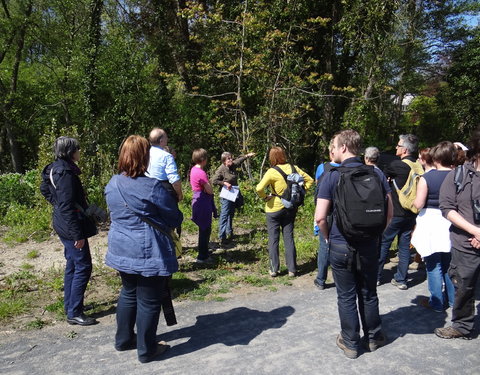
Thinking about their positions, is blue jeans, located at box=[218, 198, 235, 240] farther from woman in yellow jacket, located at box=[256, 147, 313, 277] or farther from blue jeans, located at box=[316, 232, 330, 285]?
blue jeans, located at box=[316, 232, 330, 285]

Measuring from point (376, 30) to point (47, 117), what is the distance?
53.9ft

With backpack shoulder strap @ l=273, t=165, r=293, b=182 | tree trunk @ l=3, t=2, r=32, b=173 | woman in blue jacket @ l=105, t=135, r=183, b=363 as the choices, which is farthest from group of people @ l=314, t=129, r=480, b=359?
tree trunk @ l=3, t=2, r=32, b=173

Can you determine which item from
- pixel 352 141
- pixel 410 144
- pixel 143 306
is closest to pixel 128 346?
pixel 143 306

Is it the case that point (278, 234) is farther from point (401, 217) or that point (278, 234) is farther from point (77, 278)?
point (77, 278)

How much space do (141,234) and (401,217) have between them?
11.4 ft

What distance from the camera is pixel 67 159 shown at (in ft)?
13.4

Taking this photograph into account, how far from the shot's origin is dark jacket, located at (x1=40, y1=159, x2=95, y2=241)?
394 centimetres

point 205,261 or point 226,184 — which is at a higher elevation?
point 226,184

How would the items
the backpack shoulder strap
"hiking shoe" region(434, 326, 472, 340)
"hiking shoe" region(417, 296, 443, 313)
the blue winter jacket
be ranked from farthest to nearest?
the backpack shoulder strap, "hiking shoe" region(417, 296, 443, 313), "hiking shoe" region(434, 326, 472, 340), the blue winter jacket

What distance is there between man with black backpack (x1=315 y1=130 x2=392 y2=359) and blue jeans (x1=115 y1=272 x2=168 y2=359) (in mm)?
1542

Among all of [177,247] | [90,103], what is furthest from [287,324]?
[90,103]

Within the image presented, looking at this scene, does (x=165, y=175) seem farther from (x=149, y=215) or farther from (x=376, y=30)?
(x=376, y=30)

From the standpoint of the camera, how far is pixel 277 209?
5.33m

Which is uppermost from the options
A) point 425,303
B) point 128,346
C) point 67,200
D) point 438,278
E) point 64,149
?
point 64,149
